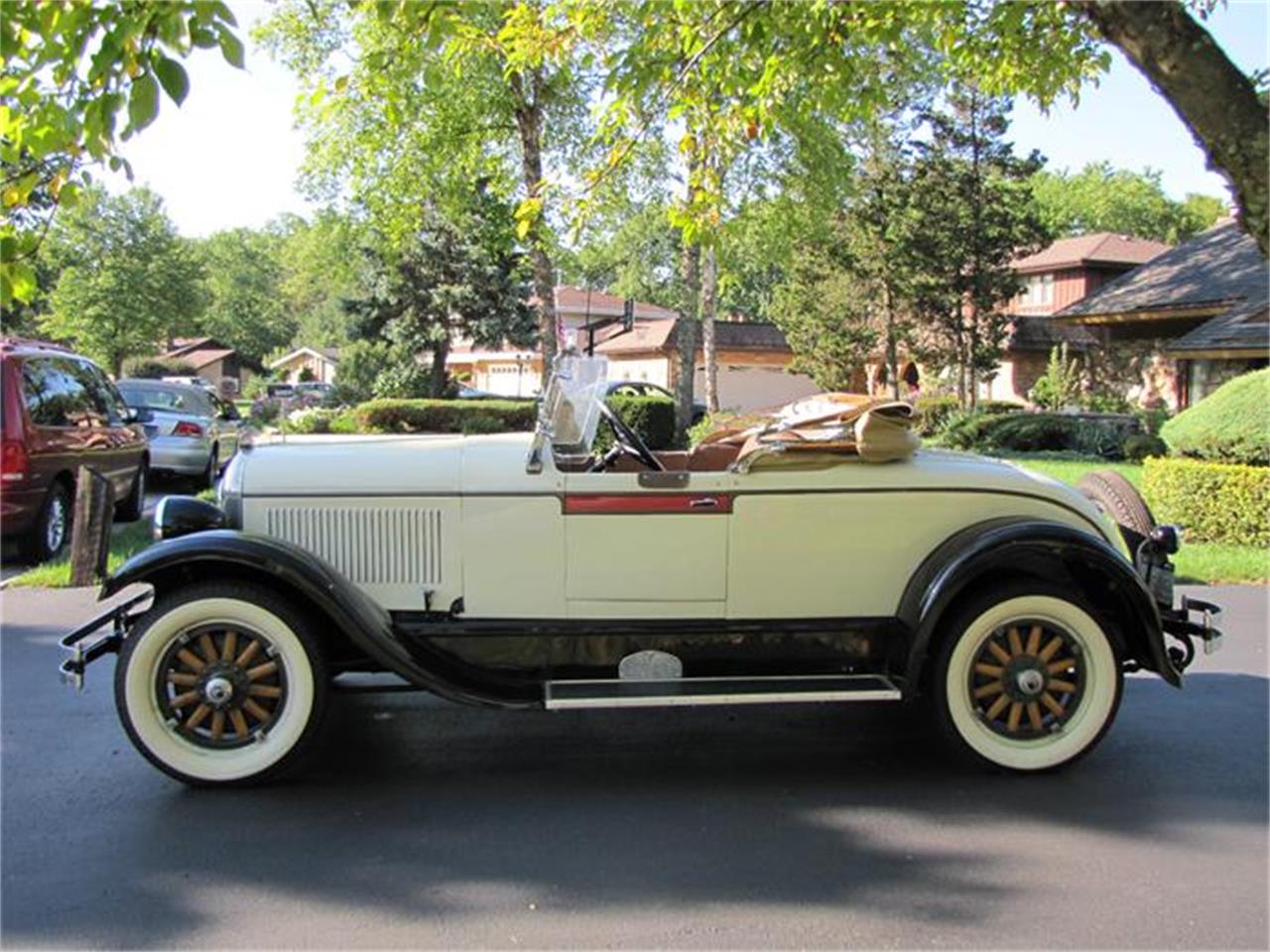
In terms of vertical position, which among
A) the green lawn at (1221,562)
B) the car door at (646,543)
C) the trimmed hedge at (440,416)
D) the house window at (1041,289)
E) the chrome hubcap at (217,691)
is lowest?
the green lawn at (1221,562)

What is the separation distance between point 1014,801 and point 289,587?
308cm

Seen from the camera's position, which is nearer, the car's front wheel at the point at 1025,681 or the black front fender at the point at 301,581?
the black front fender at the point at 301,581

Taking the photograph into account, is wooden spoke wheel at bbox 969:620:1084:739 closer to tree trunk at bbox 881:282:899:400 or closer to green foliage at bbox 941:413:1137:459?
green foliage at bbox 941:413:1137:459

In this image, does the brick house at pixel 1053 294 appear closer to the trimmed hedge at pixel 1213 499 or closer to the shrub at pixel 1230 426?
the shrub at pixel 1230 426

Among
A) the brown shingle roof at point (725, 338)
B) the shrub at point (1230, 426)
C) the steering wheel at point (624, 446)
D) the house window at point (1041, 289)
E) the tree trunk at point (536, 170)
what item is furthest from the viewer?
the brown shingle roof at point (725, 338)

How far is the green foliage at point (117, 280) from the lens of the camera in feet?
155

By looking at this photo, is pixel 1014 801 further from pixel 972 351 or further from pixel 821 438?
pixel 972 351

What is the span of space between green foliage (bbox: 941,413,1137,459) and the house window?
77.6 ft

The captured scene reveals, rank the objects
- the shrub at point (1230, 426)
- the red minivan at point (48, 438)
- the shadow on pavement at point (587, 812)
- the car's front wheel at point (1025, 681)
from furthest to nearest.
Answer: the shrub at point (1230, 426)
the red minivan at point (48, 438)
the car's front wheel at point (1025, 681)
the shadow on pavement at point (587, 812)

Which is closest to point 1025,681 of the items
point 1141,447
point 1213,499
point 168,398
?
point 1213,499

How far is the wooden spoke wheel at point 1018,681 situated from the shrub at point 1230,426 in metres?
7.44

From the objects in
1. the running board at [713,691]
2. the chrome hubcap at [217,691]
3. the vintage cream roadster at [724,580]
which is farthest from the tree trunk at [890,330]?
the chrome hubcap at [217,691]

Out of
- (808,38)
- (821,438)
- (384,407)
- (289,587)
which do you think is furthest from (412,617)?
(384,407)

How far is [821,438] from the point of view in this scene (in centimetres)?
444
